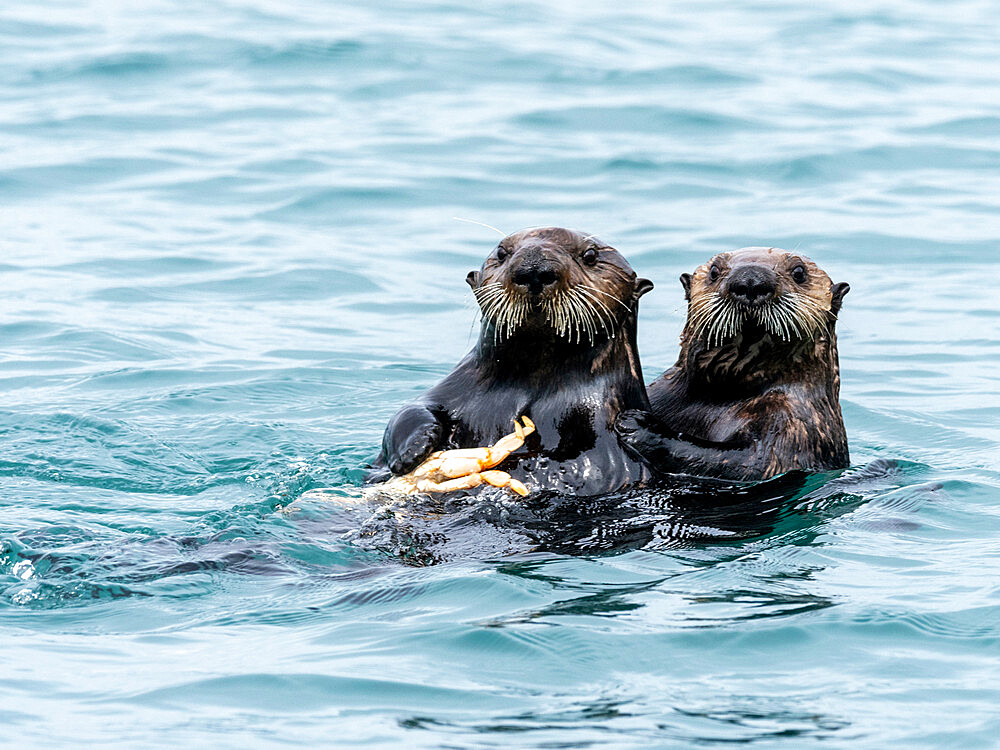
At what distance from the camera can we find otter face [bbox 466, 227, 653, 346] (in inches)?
247

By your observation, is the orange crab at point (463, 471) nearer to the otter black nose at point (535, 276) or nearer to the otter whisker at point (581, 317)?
the otter whisker at point (581, 317)

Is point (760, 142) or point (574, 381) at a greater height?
point (760, 142)

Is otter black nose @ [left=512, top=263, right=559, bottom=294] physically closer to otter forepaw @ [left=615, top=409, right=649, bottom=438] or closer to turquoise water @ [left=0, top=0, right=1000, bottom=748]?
otter forepaw @ [left=615, top=409, right=649, bottom=438]

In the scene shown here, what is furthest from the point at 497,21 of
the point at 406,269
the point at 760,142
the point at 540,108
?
the point at 406,269

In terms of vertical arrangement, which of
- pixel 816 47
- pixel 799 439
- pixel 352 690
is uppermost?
pixel 816 47

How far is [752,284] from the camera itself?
6.63 metres

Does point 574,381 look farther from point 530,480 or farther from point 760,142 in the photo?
point 760,142

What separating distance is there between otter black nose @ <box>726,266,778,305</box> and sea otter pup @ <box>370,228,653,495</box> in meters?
0.39

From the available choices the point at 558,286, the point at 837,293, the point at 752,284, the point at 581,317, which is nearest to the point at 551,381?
the point at 581,317

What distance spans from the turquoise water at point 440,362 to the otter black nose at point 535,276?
0.94 metres

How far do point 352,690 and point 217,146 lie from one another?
11136 millimetres

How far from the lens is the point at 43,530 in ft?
19.5

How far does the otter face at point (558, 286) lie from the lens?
20.6 ft

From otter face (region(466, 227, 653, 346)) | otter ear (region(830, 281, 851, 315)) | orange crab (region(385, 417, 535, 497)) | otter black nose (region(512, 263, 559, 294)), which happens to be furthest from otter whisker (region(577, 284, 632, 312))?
otter ear (region(830, 281, 851, 315))
